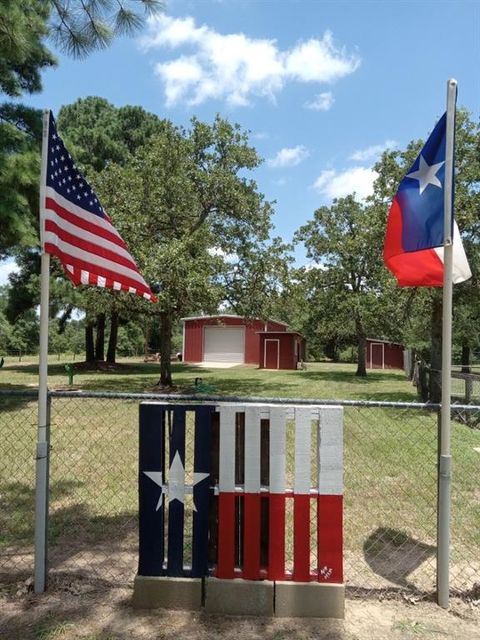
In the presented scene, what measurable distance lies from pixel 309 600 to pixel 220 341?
32637 millimetres

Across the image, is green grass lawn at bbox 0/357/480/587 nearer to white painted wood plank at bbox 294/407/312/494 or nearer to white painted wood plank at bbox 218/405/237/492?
white painted wood plank at bbox 294/407/312/494

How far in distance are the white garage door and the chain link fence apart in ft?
85.3

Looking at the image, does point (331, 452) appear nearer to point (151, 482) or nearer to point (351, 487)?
point (151, 482)

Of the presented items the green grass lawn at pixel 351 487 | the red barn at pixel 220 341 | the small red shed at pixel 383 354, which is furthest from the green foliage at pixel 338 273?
the green grass lawn at pixel 351 487

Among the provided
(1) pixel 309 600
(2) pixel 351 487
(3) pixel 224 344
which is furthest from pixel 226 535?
(3) pixel 224 344

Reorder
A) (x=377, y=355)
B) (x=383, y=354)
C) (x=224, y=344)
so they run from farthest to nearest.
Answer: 1. (x=377, y=355)
2. (x=383, y=354)
3. (x=224, y=344)

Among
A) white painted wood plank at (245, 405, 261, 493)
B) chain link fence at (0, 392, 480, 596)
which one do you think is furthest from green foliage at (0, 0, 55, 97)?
white painted wood plank at (245, 405, 261, 493)

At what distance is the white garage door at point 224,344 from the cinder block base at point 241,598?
31.7 meters

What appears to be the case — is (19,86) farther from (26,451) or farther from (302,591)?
(302,591)

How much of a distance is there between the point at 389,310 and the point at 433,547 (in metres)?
13.8

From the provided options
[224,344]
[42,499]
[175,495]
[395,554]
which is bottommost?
[395,554]

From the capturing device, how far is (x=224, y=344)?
35.5m

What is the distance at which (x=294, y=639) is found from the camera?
2744 millimetres

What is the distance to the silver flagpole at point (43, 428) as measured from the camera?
3.20 m
